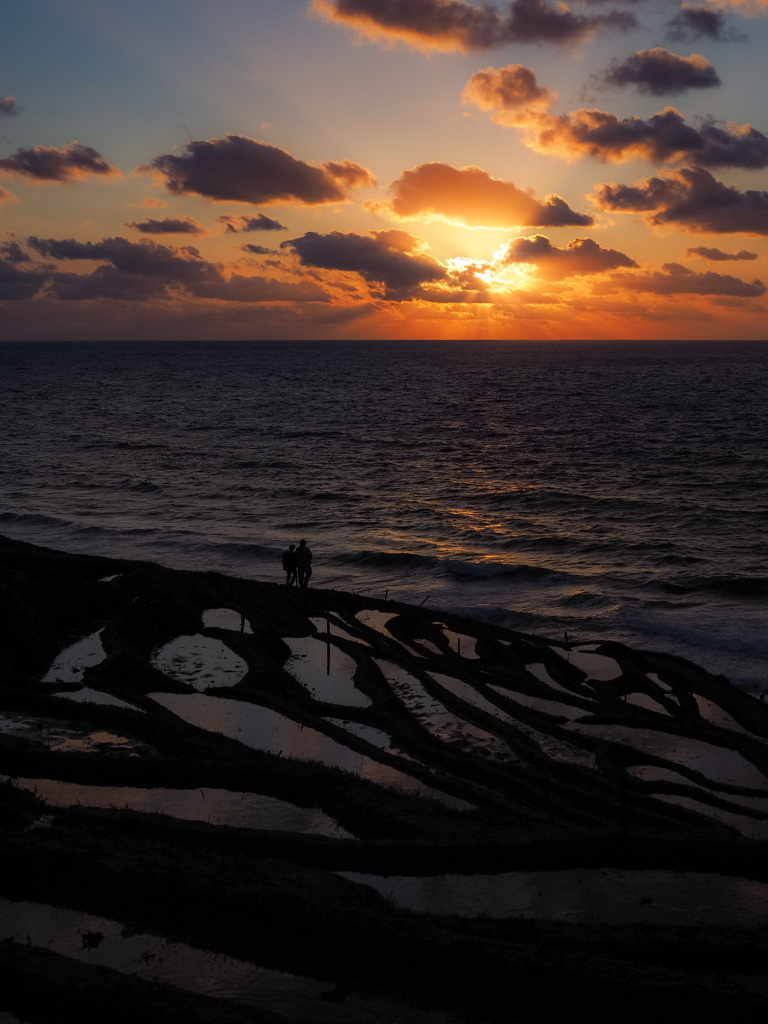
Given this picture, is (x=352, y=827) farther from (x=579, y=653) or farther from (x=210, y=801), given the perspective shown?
(x=579, y=653)

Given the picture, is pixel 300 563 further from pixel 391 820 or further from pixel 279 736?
pixel 391 820

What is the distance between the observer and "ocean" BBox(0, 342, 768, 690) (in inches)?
1105

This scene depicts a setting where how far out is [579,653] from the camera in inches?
845

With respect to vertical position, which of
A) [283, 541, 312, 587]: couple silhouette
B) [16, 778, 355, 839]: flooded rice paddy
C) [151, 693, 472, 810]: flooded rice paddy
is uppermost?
[283, 541, 312, 587]: couple silhouette

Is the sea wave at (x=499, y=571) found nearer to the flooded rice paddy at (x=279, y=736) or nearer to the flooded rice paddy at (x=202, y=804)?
the flooded rice paddy at (x=279, y=736)

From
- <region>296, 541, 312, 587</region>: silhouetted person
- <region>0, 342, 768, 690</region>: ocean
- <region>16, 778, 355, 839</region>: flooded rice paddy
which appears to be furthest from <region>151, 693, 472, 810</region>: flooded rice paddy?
<region>0, 342, 768, 690</region>: ocean

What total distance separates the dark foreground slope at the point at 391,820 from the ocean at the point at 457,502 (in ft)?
20.4

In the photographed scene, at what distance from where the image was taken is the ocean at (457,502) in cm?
2806

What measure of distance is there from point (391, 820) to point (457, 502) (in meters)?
35.4

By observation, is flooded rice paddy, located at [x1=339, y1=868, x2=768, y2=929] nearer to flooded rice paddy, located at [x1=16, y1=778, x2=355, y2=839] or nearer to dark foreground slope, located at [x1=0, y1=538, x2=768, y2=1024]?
dark foreground slope, located at [x1=0, y1=538, x2=768, y2=1024]

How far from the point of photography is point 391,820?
36.9 ft

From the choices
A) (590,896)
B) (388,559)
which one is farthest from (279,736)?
(388,559)

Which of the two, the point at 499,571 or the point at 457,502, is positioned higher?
the point at 457,502

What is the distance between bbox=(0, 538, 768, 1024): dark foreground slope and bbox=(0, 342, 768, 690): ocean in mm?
6231
